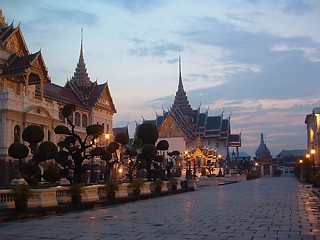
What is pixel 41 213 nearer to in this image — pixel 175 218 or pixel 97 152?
pixel 175 218

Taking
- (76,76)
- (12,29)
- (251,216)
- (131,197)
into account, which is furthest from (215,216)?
(76,76)

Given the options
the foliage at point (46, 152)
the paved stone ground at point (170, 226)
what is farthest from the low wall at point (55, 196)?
the foliage at point (46, 152)

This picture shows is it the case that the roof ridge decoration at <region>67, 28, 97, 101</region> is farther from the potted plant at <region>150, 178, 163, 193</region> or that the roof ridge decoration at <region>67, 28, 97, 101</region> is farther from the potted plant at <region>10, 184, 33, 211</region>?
the potted plant at <region>10, 184, 33, 211</region>

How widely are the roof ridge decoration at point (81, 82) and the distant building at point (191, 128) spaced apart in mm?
22982

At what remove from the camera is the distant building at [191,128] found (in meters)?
83.7

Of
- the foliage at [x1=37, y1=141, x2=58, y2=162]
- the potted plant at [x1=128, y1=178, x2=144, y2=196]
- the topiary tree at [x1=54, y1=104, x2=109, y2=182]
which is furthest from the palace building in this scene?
the foliage at [x1=37, y1=141, x2=58, y2=162]

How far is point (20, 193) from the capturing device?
14.1m

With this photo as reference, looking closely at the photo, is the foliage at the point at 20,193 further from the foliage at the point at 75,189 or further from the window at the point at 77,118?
the window at the point at 77,118

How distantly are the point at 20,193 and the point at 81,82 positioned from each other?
168 ft

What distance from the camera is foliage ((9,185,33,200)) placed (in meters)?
14.1

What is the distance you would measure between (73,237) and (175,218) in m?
4.70

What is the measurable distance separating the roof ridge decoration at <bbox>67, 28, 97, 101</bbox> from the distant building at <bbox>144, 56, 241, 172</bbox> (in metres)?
23.0

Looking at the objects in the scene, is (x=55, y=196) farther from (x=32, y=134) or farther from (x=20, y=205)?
(x=32, y=134)

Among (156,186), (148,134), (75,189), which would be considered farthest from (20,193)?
(148,134)
